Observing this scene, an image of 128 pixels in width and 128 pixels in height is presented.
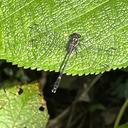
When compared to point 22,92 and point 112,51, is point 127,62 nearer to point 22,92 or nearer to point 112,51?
point 112,51

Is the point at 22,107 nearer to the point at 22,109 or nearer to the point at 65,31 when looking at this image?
the point at 22,109

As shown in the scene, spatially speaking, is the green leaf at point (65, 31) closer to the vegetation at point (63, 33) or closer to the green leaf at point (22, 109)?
the vegetation at point (63, 33)

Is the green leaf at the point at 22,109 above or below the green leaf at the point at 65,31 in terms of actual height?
below

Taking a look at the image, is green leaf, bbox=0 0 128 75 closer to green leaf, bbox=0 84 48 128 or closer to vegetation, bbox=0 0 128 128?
vegetation, bbox=0 0 128 128

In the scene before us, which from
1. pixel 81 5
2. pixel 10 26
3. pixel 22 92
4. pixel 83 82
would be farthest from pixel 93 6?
pixel 83 82

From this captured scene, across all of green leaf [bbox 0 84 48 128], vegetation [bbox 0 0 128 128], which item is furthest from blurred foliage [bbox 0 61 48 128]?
vegetation [bbox 0 0 128 128]

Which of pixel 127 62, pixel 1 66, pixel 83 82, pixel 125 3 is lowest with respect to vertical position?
pixel 83 82

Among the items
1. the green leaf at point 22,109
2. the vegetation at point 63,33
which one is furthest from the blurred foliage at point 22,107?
the vegetation at point 63,33
